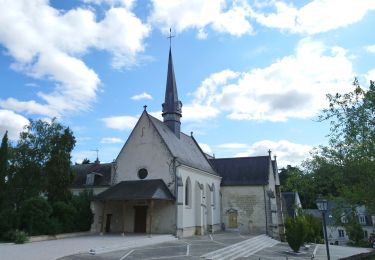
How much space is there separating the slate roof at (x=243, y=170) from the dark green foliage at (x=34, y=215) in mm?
18828

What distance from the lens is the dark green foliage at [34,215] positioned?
20.9m

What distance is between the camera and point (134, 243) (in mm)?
19453

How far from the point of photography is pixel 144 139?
1080 inches

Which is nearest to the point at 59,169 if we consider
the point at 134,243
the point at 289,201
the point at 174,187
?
the point at 174,187

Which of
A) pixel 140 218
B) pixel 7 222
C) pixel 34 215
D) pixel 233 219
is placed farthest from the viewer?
pixel 233 219

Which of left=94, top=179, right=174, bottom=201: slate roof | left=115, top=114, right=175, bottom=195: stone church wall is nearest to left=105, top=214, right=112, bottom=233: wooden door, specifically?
left=94, top=179, right=174, bottom=201: slate roof

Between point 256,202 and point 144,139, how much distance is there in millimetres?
13514

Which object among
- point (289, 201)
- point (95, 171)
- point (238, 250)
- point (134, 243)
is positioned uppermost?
point (95, 171)

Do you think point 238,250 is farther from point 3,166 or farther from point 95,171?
point 95,171

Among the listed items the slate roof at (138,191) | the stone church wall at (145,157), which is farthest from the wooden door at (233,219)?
the slate roof at (138,191)

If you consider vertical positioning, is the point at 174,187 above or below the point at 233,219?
above

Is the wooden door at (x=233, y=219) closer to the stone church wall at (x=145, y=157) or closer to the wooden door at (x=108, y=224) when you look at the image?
the stone church wall at (x=145, y=157)

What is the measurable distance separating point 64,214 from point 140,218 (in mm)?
5748

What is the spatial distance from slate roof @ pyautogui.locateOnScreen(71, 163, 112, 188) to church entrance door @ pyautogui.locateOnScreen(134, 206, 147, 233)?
21.7 feet
